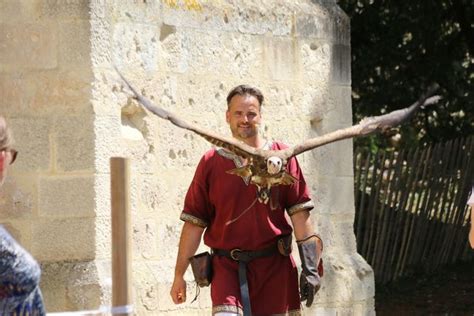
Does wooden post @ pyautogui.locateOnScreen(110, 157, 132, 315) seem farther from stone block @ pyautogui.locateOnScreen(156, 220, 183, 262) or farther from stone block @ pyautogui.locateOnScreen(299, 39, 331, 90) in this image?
stone block @ pyautogui.locateOnScreen(299, 39, 331, 90)

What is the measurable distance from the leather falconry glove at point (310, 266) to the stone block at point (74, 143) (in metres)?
1.35

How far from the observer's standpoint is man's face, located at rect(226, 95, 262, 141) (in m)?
6.58

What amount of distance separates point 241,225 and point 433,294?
637cm

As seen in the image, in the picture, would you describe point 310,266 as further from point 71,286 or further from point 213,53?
point 213,53

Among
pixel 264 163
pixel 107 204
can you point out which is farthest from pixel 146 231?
pixel 264 163

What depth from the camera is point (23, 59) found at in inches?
289

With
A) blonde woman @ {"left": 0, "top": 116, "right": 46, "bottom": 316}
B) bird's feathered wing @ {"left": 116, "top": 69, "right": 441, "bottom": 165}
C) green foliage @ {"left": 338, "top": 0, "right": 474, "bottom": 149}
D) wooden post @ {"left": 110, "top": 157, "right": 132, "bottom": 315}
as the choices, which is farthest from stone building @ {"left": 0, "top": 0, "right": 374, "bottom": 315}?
green foliage @ {"left": 338, "top": 0, "right": 474, "bottom": 149}

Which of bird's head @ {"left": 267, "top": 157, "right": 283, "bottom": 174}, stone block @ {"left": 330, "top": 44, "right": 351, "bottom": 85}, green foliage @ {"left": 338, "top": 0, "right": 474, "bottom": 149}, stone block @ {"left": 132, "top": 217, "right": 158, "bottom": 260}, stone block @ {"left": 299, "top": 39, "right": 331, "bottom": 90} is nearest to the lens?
bird's head @ {"left": 267, "top": 157, "right": 283, "bottom": 174}

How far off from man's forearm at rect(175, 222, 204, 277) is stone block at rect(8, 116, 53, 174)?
3.56ft

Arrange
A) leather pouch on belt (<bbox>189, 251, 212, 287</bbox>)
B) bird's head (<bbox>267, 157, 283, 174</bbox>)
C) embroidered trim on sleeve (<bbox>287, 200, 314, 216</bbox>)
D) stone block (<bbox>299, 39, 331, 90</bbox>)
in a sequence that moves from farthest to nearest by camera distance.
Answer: stone block (<bbox>299, 39, 331, 90</bbox>) < embroidered trim on sleeve (<bbox>287, 200, 314, 216</bbox>) < leather pouch on belt (<bbox>189, 251, 212, 287</bbox>) < bird's head (<bbox>267, 157, 283, 174</bbox>)

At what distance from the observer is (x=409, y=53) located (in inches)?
527

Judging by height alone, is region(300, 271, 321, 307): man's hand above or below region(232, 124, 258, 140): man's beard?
below

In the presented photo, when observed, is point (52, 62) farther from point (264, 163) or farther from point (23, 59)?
point (264, 163)

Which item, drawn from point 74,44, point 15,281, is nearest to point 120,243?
point 15,281
